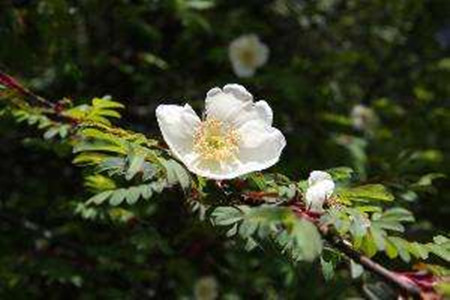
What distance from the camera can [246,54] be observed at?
3.87 meters

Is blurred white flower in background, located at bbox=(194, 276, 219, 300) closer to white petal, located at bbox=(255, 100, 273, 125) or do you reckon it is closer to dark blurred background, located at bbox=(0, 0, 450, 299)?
dark blurred background, located at bbox=(0, 0, 450, 299)

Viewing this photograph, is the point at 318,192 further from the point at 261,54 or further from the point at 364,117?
the point at 364,117

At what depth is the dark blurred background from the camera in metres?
2.94

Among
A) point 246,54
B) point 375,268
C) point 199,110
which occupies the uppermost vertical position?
point 246,54

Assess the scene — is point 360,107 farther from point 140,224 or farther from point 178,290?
point 140,224

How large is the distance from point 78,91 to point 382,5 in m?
1.93

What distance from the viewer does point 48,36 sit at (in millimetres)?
2957

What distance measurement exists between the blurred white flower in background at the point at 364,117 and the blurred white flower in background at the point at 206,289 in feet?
4.25

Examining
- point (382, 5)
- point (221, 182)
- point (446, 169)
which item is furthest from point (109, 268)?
A: point (382, 5)

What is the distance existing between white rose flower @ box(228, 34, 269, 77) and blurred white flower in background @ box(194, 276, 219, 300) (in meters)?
1.01

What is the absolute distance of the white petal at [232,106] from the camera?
2.01 meters

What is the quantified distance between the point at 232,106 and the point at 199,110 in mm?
1705

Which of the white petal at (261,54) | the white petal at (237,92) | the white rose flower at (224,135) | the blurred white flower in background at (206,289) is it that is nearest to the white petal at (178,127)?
the white rose flower at (224,135)

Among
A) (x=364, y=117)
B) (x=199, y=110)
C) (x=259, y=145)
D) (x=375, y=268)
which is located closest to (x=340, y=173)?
(x=259, y=145)
